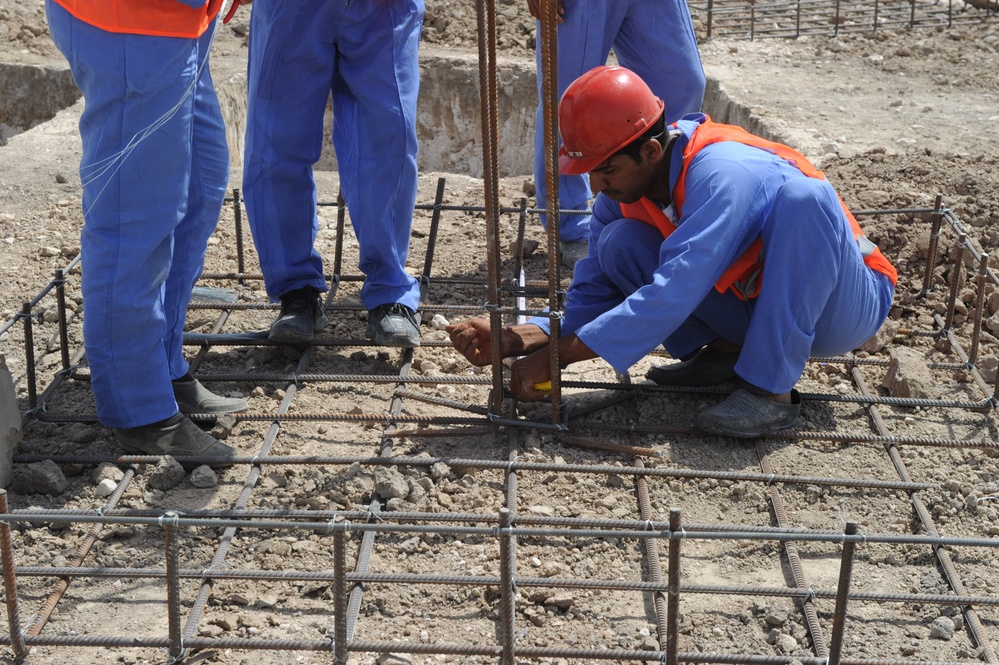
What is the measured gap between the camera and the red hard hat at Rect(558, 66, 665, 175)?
3.45 metres

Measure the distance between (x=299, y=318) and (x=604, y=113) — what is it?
1.52 metres

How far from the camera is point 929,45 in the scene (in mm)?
9156

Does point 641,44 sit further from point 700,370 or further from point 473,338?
point 473,338

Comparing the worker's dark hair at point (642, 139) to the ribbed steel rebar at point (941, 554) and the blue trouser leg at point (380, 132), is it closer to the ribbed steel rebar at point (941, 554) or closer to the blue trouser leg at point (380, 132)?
the blue trouser leg at point (380, 132)

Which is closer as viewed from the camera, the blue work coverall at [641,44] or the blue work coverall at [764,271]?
the blue work coverall at [764,271]

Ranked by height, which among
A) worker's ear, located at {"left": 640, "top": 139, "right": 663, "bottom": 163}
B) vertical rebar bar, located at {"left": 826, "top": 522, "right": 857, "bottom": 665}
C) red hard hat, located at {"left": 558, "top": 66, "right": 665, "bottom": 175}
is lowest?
vertical rebar bar, located at {"left": 826, "top": 522, "right": 857, "bottom": 665}

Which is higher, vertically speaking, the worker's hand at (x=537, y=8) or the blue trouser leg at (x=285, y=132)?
the worker's hand at (x=537, y=8)

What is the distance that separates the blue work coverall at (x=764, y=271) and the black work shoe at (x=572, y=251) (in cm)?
138

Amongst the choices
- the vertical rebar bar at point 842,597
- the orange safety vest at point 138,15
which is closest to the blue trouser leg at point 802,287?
the vertical rebar bar at point 842,597

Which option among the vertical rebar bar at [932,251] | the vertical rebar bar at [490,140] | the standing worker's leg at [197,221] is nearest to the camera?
the vertical rebar bar at [490,140]

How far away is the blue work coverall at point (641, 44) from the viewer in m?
4.95

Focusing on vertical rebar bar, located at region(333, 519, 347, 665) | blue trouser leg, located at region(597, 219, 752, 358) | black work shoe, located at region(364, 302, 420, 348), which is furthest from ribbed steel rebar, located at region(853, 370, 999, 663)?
black work shoe, located at region(364, 302, 420, 348)

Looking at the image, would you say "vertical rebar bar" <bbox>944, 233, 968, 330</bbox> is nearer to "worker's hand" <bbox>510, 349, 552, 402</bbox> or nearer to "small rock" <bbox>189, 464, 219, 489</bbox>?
"worker's hand" <bbox>510, 349, 552, 402</bbox>

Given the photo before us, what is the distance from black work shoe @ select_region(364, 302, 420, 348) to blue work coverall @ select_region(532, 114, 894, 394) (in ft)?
2.19
